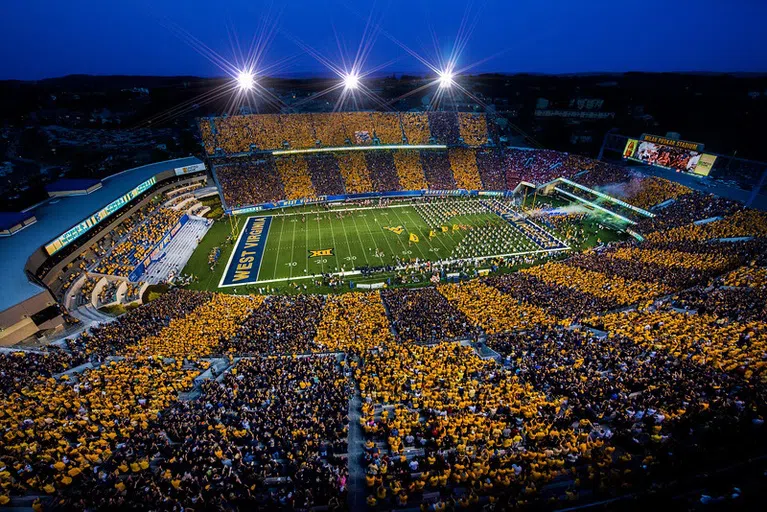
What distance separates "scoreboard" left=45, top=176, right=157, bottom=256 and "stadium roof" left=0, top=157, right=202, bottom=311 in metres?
0.34

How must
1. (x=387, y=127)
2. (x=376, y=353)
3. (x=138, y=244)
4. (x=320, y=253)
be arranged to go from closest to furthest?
(x=376, y=353) < (x=138, y=244) < (x=320, y=253) < (x=387, y=127)

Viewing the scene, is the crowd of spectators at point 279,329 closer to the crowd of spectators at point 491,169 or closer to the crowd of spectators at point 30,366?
the crowd of spectators at point 30,366

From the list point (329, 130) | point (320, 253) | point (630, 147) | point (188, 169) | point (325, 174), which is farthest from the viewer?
point (329, 130)

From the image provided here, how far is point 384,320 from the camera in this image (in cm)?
2039

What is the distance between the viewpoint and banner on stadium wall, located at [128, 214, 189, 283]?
2841 cm

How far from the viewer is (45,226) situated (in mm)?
26953

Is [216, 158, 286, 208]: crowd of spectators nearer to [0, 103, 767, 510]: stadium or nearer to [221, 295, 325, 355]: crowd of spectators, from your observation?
[0, 103, 767, 510]: stadium

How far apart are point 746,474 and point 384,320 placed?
583 inches

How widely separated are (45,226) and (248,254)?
14407mm

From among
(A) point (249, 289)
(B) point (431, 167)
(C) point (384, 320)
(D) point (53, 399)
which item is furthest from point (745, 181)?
(D) point (53, 399)

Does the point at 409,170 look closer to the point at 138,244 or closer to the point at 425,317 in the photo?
the point at 138,244

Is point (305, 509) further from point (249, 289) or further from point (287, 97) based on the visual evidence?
point (287, 97)

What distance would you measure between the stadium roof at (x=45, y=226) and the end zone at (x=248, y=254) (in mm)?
10989

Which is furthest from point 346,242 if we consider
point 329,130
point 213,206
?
point 329,130
